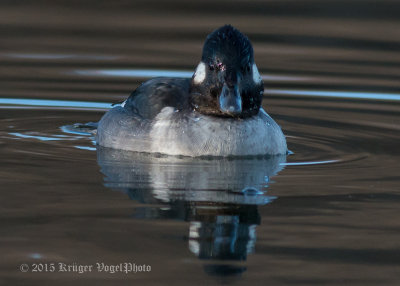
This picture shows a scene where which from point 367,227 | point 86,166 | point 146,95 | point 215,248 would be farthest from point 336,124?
point 215,248

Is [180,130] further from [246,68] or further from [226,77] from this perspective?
[246,68]

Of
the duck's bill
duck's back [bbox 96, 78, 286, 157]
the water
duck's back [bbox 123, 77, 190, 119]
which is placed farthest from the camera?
duck's back [bbox 123, 77, 190, 119]

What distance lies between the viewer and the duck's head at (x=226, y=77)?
10.2m

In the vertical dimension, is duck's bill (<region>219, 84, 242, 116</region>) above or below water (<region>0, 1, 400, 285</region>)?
above

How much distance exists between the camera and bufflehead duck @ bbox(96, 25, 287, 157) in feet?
33.6

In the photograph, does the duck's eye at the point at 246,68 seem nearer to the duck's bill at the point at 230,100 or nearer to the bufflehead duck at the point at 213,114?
the bufflehead duck at the point at 213,114

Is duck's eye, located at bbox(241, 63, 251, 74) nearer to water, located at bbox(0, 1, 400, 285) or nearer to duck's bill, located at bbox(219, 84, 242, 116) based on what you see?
duck's bill, located at bbox(219, 84, 242, 116)

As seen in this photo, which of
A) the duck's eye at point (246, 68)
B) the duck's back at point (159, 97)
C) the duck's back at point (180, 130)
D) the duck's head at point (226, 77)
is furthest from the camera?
the duck's back at point (159, 97)

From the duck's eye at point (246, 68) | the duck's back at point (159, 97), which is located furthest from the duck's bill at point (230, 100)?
the duck's back at point (159, 97)

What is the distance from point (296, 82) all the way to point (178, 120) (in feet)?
17.5

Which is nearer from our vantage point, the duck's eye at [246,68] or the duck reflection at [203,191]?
the duck reflection at [203,191]

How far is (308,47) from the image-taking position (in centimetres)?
1816

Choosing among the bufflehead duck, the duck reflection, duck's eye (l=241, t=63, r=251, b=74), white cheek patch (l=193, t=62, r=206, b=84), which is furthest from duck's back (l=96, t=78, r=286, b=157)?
duck's eye (l=241, t=63, r=251, b=74)

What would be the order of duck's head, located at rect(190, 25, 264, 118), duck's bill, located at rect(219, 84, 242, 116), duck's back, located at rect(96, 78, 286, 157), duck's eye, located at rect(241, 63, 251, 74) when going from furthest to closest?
duck's back, located at rect(96, 78, 286, 157) → duck's eye, located at rect(241, 63, 251, 74) → duck's head, located at rect(190, 25, 264, 118) → duck's bill, located at rect(219, 84, 242, 116)
